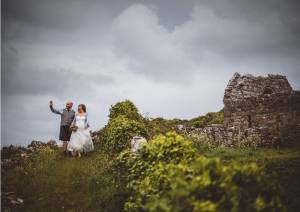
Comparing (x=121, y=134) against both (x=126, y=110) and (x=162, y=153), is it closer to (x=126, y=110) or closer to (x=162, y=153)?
(x=126, y=110)

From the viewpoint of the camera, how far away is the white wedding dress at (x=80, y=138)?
1473cm

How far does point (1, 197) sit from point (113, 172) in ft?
10.9

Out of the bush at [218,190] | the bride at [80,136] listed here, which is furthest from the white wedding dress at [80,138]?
the bush at [218,190]

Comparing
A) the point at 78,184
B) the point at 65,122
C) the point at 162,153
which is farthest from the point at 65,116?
the point at 162,153

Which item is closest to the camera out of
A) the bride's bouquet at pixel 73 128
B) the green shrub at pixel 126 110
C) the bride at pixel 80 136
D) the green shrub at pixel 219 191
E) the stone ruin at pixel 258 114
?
the green shrub at pixel 219 191

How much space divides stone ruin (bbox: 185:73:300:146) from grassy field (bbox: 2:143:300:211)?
3.66m

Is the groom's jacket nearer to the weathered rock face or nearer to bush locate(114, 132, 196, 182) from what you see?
bush locate(114, 132, 196, 182)

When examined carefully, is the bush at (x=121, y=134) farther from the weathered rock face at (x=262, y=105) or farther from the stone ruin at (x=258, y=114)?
the weathered rock face at (x=262, y=105)

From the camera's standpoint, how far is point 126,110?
58.5 ft

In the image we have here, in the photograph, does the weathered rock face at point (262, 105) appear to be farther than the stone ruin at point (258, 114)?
Yes

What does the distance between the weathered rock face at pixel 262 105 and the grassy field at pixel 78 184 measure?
230 inches

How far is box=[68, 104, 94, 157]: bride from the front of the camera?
14.7 meters

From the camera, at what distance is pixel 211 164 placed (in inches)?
217

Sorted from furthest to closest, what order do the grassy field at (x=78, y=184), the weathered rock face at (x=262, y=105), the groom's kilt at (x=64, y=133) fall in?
the weathered rock face at (x=262, y=105) < the groom's kilt at (x=64, y=133) < the grassy field at (x=78, y=184)
